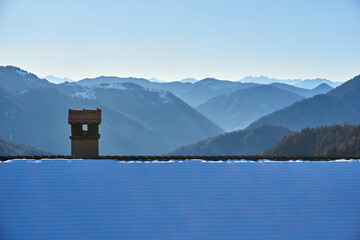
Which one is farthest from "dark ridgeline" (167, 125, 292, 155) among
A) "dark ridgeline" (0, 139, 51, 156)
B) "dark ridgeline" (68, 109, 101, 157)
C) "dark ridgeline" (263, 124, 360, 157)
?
"dark ridgeline" (68, 109, 101, 157)

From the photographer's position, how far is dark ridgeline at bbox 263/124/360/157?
121 m

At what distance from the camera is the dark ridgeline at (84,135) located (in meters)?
17.2

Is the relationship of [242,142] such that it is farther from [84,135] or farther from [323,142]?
[84,135]

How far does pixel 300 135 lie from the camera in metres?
141

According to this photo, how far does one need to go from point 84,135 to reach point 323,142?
129052 mm

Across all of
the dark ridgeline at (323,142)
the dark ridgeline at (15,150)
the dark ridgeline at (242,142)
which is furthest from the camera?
the dark ridgeline at (242,142)

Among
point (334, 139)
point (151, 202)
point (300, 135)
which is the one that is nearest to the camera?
point (151, 202)

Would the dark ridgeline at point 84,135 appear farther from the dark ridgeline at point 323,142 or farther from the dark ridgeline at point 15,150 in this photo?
the dark ridgeline at point 15,150

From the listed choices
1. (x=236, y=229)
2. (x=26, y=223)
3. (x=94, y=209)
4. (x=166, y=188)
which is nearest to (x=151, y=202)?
(x=166, y=188)

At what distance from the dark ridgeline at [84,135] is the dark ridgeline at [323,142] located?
113965 millimetres

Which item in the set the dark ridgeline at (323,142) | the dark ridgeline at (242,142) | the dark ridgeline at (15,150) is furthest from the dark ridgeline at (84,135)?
the dark ridgeline at (242,142)

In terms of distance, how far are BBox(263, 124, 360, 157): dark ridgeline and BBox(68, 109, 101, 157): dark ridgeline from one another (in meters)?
114

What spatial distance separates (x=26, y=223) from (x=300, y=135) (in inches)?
5498

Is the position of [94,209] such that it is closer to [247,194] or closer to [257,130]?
[247,194]
